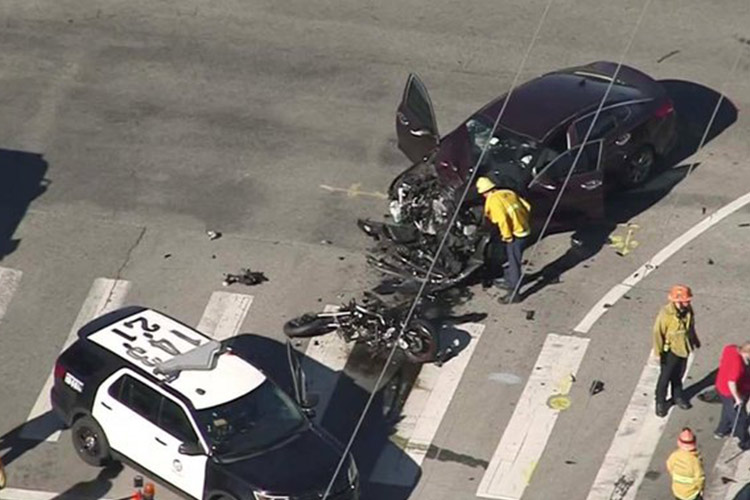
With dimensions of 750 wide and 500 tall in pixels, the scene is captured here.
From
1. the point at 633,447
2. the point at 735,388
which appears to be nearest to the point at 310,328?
the point at 633,447

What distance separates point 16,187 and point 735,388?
10364 mm

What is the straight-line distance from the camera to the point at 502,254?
23828mm

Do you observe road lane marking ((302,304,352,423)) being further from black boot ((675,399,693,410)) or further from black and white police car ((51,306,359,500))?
black boot ((675,399,693,410))

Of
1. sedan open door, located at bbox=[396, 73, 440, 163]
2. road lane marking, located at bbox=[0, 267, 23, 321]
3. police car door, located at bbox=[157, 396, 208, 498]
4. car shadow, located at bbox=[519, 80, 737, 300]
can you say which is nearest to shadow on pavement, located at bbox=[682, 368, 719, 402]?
car shadow, located at bbox=[519, 80, 737, 300]

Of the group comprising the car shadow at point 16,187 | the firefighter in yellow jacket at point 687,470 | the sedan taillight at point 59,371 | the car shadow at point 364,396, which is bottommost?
the car shadow at point 16,187

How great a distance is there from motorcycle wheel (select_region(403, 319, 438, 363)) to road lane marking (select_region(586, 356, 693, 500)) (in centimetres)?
236

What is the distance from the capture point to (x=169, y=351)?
818 inches

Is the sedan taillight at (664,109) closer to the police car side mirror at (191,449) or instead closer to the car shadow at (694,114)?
the car shadow at (694,114)

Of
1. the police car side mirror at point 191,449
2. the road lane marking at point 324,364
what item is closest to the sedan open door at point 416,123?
the road lane marking at point 324,364

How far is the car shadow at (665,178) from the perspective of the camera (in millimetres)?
24094

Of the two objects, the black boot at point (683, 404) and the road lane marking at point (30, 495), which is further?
the black boot at point (683, 404)

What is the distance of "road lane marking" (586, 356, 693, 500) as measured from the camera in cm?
2056

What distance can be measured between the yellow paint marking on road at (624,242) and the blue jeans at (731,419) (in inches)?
146

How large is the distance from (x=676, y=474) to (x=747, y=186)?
750cm
